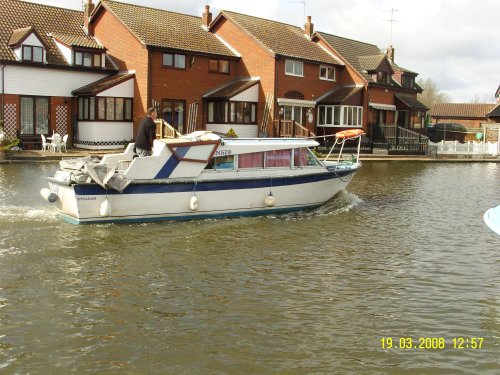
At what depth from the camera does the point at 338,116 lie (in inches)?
1715

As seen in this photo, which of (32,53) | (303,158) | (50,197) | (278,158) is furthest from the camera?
(32,53)

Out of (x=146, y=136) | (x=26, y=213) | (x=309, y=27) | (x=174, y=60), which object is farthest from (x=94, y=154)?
(x=309, y=27)

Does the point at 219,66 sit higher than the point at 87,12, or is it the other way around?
the point at 87,12

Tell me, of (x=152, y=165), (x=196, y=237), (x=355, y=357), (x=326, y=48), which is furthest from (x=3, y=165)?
(x=326, y=48)

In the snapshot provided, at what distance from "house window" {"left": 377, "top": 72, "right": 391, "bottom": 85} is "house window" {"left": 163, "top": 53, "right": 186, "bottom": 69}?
1716 centimetres

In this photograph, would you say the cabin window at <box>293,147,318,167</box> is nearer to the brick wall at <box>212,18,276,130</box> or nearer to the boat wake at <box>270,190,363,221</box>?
the boat wake at <box>270,190,363,221</box>

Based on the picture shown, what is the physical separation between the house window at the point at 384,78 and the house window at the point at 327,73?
14.6 feet

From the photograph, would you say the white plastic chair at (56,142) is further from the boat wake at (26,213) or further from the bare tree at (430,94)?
A: the bare tree at (430,94)

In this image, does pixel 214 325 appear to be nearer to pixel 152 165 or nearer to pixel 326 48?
pixel 152 165

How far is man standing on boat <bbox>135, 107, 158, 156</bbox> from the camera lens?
610 inches

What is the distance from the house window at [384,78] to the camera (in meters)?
47.6

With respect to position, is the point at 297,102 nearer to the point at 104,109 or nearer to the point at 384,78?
the point at 384,78

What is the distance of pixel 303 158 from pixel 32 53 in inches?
879

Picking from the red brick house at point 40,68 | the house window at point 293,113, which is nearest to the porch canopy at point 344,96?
the house window at point 293,113
